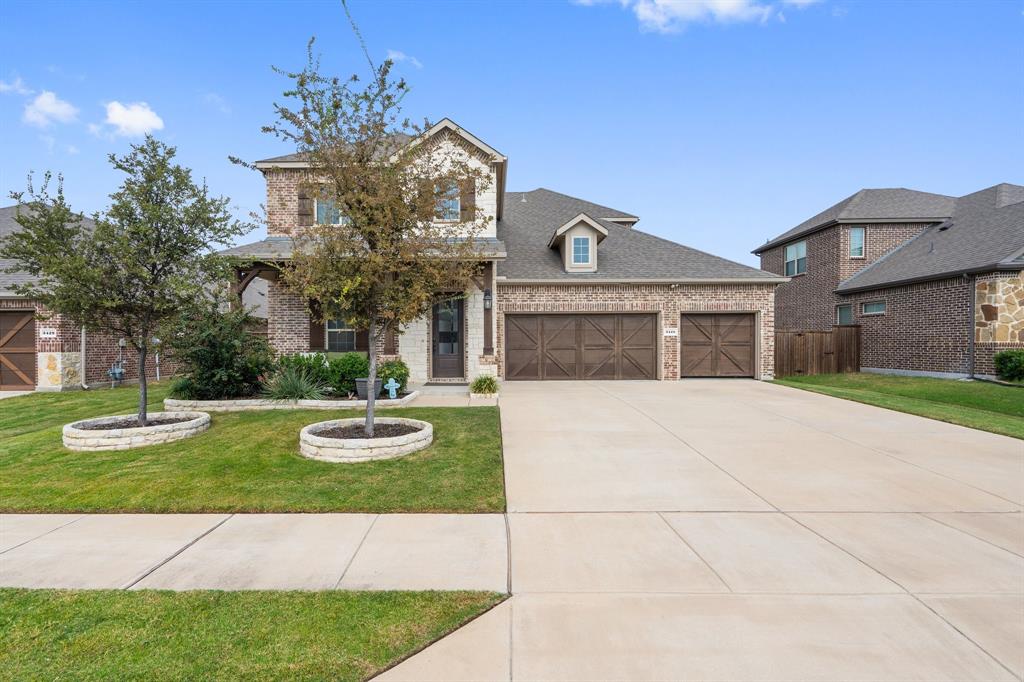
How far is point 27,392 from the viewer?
13.2 m

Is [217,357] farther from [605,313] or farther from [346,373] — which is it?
[605,313]

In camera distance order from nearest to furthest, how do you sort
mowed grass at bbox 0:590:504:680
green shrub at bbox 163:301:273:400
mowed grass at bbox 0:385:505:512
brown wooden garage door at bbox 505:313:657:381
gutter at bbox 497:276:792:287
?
mowed grass at bbox 0:590:504:680 < mowed grass at bbox 0:385:505:512 < green shrub at bbox 163:301:273:400 < gutter at bbox 497:276:792:287 < brown wooden garage door at bbox 505:313:657:381

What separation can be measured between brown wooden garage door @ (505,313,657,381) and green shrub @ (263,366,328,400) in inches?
245

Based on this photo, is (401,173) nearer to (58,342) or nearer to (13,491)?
(13,491)

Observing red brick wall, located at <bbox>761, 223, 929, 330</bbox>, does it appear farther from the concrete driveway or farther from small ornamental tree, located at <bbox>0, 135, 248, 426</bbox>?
small ornamental tree, located at <bbox>0, 135, 248, 426</bbox>

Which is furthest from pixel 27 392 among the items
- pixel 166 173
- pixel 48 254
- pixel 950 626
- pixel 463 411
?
pixel 950 626

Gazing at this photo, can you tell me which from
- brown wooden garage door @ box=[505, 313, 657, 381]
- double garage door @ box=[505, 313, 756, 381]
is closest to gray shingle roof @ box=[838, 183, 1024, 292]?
double garage door @ box=[505, 313, 756, 381]

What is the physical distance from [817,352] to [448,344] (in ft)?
46.6

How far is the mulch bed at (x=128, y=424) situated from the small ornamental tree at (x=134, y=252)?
174 millimetres

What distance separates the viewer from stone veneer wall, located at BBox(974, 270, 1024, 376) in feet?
44.8

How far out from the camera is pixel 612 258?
15523 millimetres

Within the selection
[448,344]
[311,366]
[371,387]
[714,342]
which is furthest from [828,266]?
[311,366]

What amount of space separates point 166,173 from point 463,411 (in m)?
6.46

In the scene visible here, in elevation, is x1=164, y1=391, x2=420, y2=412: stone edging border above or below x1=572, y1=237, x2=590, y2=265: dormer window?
below
